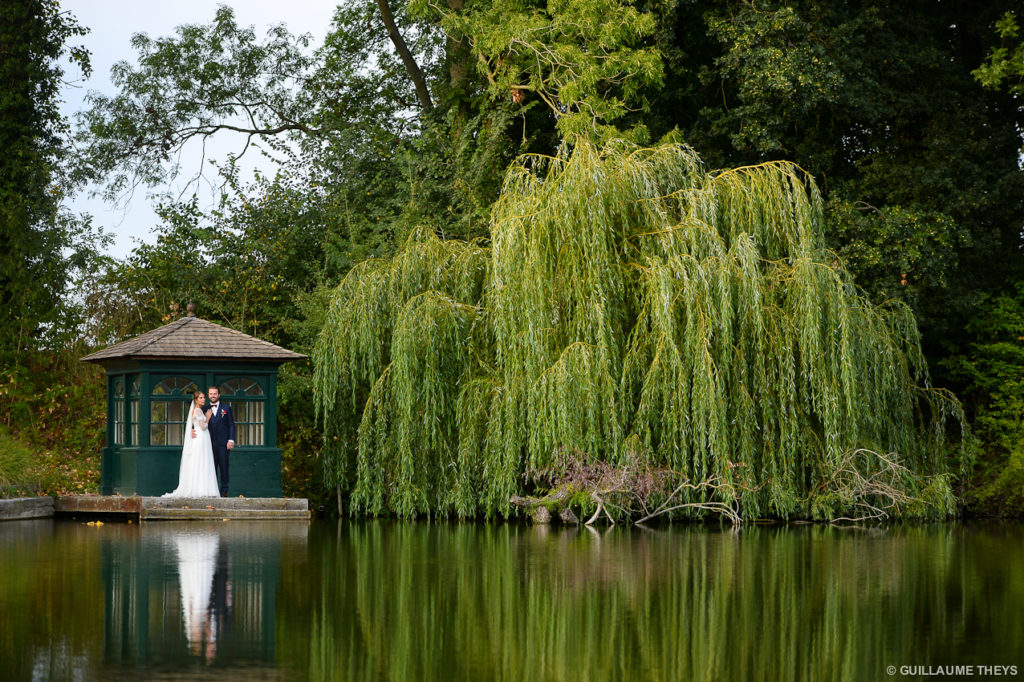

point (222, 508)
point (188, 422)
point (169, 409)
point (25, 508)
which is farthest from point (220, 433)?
point (25, 508)

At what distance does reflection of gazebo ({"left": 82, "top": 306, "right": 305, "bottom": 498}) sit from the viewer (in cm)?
1988

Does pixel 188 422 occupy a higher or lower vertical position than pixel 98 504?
higher

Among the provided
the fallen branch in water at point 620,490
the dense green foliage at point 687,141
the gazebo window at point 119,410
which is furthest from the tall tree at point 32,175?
the fallen branch in water at point 620,490

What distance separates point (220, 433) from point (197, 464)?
0.62 m

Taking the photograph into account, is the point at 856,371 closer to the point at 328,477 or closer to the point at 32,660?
the point at 328,477

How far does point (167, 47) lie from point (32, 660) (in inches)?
1058

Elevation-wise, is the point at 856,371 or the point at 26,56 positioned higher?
the point at 26,56

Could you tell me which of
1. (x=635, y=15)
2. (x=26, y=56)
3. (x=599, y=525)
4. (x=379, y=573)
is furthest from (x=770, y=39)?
(x=26, y=56)

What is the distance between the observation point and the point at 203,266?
26219mm

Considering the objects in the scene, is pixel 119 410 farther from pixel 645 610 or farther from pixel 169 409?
pixel 645 610

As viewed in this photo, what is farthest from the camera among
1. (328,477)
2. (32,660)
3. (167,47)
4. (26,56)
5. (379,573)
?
(167,47)

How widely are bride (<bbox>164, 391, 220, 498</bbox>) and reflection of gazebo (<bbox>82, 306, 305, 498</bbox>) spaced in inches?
18.0

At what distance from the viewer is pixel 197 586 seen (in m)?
10.5

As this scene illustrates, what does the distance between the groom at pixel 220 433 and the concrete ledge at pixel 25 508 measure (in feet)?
9.14
